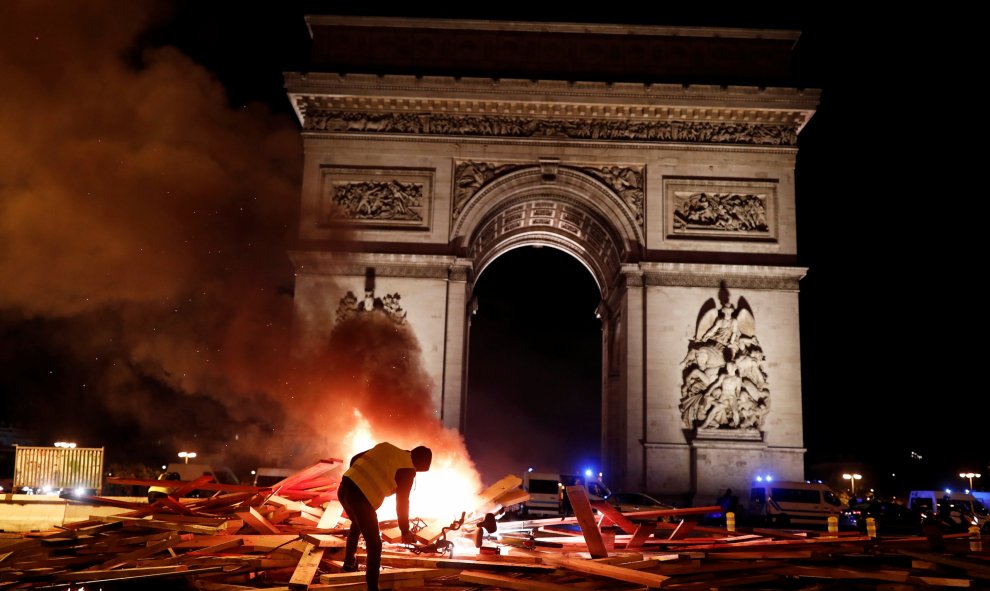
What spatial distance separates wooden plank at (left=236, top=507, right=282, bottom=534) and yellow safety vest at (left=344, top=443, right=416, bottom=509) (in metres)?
2.62

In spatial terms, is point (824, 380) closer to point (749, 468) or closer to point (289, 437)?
point (749, 468)

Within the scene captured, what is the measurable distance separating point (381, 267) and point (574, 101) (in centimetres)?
662

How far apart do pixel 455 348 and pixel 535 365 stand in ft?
70.6

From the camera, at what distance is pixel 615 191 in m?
24.8

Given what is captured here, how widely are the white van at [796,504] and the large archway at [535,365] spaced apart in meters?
21.8

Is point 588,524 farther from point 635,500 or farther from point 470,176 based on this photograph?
point 470,176

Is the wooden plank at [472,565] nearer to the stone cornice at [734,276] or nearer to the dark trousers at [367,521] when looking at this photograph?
the dark trousers at [367,521]

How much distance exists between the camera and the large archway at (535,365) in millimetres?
43375

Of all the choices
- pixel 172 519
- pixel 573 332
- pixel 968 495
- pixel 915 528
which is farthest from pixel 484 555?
pixel 573 332

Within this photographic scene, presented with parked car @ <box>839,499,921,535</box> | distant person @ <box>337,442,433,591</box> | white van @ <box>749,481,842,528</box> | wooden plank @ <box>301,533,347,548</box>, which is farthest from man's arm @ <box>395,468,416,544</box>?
white van @ <box>749,481,842,528</box>

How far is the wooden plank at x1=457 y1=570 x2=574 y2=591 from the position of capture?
8.04 m

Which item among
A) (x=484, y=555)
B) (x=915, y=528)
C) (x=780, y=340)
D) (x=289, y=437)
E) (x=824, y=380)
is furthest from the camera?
(x=824, y=380)

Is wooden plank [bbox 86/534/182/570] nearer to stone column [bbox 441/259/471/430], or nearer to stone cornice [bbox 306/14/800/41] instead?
stone column [bbox 441/259/471/430]

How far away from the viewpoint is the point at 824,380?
42875 mm
